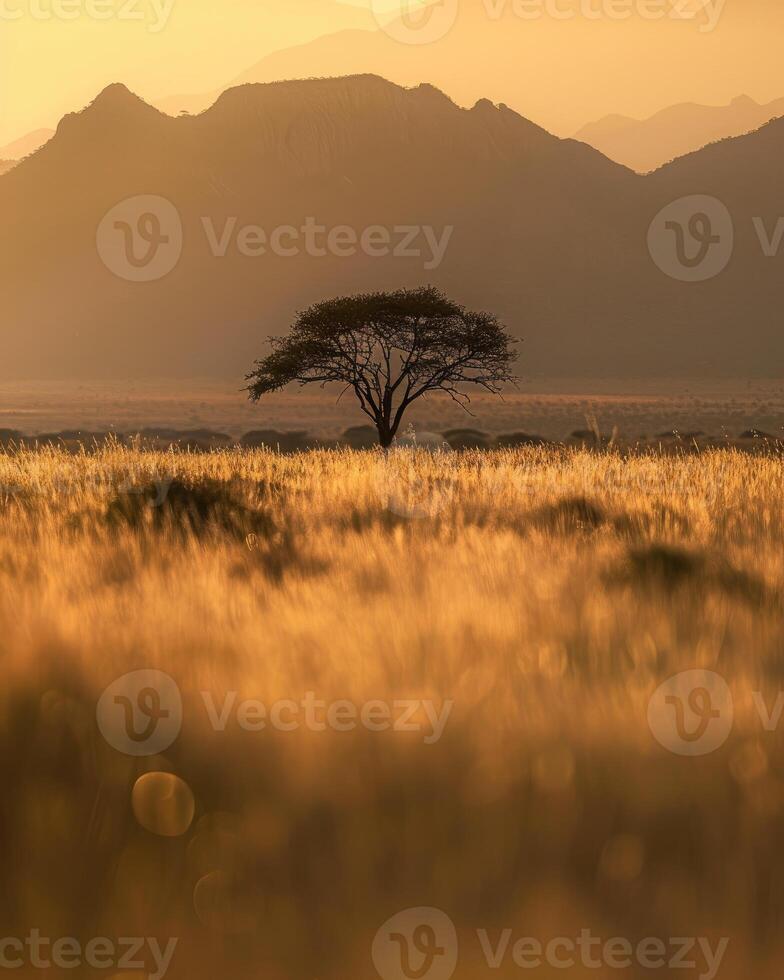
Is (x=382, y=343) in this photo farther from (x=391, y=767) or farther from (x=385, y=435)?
(x=391, y=767)

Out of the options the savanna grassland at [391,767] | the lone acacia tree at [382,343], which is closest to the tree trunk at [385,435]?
the lone acacia tree at [382,343]

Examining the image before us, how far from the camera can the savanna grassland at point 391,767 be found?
2.81 metres

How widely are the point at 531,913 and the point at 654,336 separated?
196282 mm

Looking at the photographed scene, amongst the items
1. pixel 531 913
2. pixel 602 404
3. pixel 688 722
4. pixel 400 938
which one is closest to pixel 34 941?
pixel 400 938

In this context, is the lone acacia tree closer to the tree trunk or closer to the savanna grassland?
the tree trunk

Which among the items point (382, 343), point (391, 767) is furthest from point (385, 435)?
point (391, 767)

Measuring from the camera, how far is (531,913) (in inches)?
110

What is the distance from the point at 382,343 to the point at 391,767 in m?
32.7

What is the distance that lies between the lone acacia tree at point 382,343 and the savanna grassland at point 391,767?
28446 mm

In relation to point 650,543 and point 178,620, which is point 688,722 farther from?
point 650,543

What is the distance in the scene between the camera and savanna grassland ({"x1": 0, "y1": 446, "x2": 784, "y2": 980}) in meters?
2.81

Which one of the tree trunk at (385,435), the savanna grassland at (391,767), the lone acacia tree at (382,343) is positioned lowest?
the savanna grassland at (391,767)

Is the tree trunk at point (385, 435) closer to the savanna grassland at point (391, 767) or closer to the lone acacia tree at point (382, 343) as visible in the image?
the lone acacia tree at point (382, 343)

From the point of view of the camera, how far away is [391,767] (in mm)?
3529
